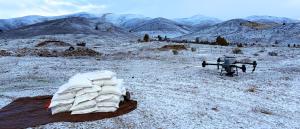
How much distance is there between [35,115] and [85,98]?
4.99 feet

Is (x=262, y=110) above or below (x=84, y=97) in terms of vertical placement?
below

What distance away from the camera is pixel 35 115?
11.6 metres

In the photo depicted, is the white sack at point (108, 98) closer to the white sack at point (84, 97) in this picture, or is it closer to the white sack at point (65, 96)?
the white sack at point (84, 97)

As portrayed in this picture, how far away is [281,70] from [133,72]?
792 cm

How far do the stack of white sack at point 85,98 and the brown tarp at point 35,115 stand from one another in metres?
0.22

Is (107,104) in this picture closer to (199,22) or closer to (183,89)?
(183,89)

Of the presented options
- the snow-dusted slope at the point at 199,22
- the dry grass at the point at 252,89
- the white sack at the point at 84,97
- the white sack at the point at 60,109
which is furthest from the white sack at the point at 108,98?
the snow-dusted slope at the point at 199,22

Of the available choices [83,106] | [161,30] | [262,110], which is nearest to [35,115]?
[83,106]

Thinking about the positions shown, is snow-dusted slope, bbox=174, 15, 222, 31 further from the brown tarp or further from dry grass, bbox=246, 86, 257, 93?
the brown tarp

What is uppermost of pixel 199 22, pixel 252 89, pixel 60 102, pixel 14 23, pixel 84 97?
pixel 14 23

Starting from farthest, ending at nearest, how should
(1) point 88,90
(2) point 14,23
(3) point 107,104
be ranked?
1. (2) point 14,23
2. (3) point 107,104
3. (1) point 88,90

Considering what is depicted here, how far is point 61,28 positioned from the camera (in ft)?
227

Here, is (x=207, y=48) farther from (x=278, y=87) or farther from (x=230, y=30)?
(x=230, y=30)

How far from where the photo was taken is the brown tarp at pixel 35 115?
10.8 metres
